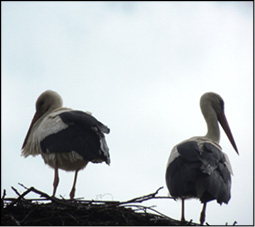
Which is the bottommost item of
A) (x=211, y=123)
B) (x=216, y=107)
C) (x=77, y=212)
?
(x=77, y=212)

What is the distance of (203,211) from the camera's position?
22.4 ft

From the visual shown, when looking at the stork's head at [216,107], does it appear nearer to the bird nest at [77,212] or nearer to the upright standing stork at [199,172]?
the upright standing stork at [199,172]

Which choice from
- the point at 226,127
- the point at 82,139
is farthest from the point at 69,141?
the point at 226,127

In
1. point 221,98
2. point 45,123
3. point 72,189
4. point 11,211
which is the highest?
point 221,98

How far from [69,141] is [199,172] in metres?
1.30

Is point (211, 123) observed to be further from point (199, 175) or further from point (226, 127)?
point (199, 175)

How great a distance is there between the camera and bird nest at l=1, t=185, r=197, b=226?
18.6ft

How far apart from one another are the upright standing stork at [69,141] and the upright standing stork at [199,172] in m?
0.68

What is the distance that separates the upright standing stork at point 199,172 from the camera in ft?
21.4

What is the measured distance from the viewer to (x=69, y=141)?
714cm

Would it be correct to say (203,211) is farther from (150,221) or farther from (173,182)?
(150,221)

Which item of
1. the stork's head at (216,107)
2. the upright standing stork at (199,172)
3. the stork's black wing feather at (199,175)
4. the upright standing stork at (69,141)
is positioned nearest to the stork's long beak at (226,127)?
the stork's head at (216,107)

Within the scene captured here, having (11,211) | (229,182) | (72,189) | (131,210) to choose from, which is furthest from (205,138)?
(11,211)

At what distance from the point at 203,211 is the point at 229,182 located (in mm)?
340
